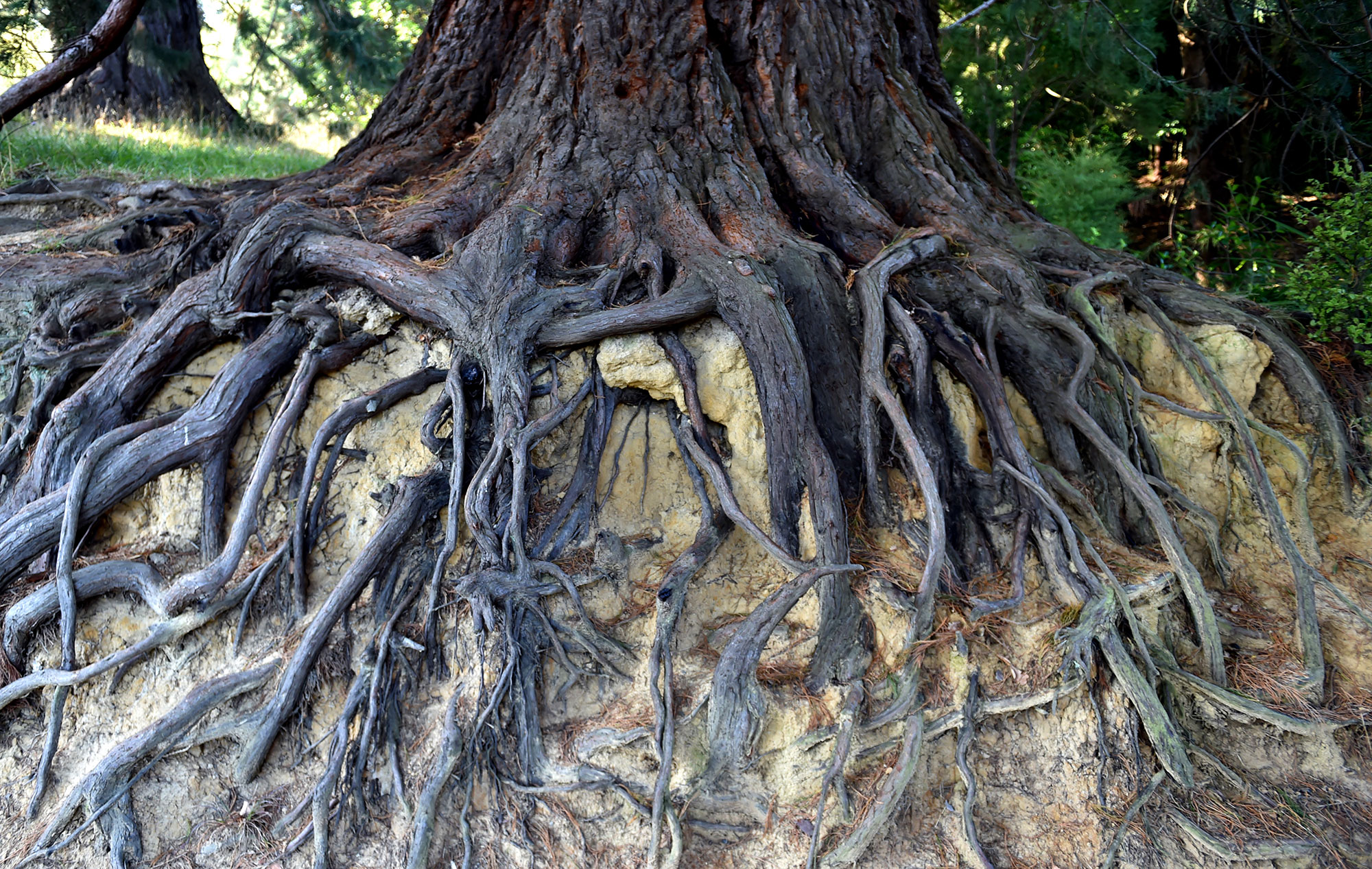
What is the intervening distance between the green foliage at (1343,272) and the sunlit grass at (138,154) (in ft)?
Result: 20.8

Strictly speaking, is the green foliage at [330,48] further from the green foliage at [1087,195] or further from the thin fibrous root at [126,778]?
the green foliage at [1087,195]

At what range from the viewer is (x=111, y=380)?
11.9 ft

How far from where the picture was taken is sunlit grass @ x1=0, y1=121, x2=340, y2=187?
5.74 meters

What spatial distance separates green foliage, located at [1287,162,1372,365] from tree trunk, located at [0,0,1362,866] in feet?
0.86

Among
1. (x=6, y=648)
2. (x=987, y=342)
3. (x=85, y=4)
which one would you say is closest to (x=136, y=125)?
(x=85, y=4)

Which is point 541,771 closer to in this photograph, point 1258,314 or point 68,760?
point 68,760

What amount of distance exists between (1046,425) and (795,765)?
1848 mm

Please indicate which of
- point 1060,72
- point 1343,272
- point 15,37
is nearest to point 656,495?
point 1343,272

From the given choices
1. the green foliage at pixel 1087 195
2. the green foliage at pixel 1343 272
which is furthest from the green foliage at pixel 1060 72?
the green foliage at pixel 1343 272

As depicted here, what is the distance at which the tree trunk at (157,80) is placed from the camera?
8.94 m

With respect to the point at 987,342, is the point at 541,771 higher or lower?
lower

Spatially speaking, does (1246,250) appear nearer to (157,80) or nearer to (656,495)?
(656,495)

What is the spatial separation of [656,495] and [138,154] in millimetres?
5797

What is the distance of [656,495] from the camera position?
3.53m
